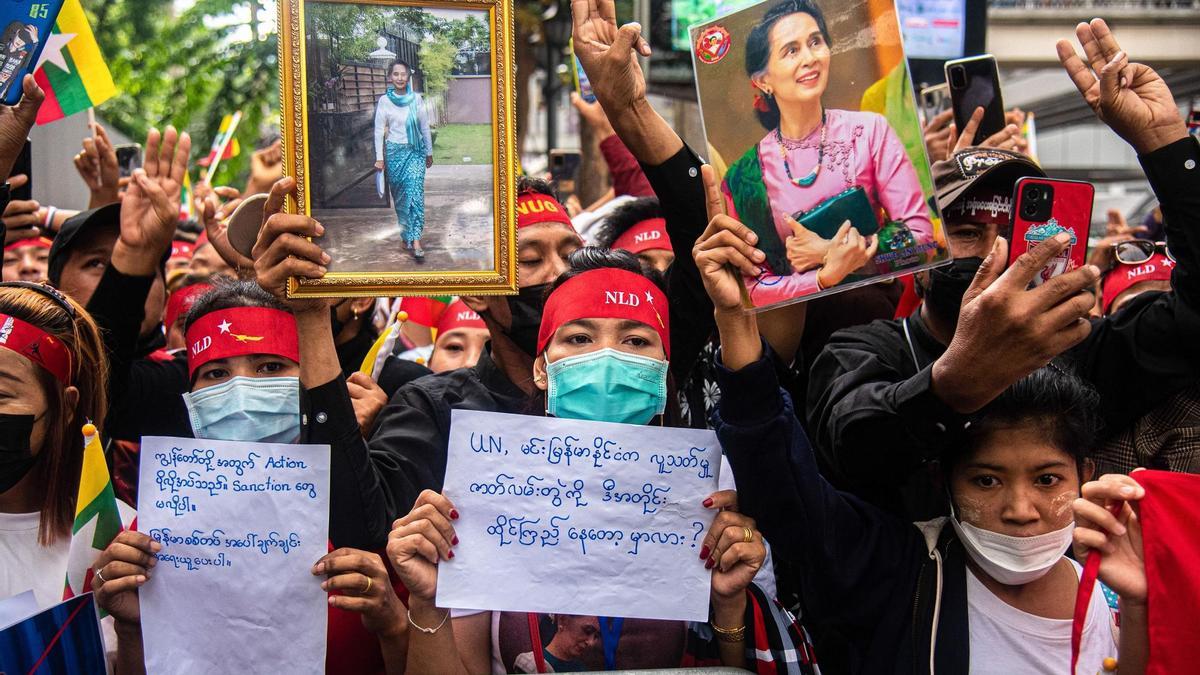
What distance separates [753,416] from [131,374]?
225 centimetres

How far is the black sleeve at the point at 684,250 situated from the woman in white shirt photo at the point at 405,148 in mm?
665

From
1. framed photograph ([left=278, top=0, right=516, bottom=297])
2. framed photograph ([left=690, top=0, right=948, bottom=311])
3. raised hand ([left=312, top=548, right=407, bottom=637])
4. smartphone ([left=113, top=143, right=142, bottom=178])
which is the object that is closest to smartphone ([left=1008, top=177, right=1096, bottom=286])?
framed photograph ([left=690, top=0, right=948, bottom=311])

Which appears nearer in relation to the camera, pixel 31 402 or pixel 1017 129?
pixel 31 402

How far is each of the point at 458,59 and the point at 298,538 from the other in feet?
3.88

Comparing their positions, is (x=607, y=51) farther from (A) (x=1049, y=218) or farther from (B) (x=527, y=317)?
(A) (x=1049, y=218)

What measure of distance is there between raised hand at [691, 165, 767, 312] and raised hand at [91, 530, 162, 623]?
1415mm

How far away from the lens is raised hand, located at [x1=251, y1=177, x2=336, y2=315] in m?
2.65

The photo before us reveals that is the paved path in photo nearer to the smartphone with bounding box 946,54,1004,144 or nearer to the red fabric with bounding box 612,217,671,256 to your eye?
the red fabric with bounding box 612,217,671,256

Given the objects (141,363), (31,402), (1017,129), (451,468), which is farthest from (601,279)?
(1017,129)

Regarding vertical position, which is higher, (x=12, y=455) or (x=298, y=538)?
(x=12, y=455)

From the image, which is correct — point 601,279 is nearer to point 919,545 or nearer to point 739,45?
point 739,45

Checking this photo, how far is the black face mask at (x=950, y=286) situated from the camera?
3094 millimetres

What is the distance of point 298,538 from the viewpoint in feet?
9.21

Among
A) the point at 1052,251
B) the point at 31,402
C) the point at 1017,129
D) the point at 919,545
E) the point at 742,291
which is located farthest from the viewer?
the point at 1017,129
